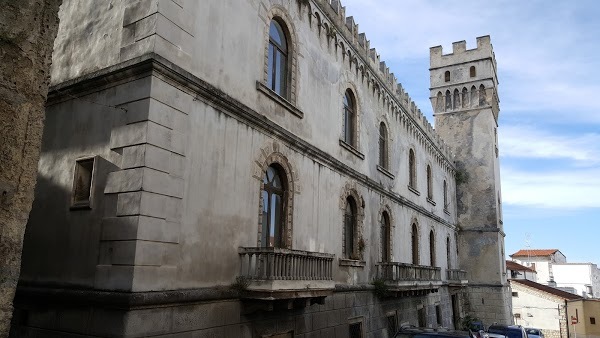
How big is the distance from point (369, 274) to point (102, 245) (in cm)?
1029

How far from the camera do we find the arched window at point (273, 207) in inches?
440

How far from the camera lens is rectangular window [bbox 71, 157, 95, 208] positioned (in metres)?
8.88

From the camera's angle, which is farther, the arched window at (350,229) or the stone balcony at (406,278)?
the stone balcony at (406,278)

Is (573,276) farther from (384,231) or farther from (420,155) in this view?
(384,231)

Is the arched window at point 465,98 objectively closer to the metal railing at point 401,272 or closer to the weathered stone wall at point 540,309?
the metal railing at point 401,272

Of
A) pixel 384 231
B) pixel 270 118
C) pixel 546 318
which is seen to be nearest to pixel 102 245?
pixel 270 118

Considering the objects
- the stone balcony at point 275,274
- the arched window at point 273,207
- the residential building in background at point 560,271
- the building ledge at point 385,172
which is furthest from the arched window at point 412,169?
the residential building in background at point 560,271

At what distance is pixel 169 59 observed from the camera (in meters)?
8.64

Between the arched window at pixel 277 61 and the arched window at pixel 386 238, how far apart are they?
315 inches

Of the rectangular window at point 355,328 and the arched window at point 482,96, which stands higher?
the arched window at point 482,96

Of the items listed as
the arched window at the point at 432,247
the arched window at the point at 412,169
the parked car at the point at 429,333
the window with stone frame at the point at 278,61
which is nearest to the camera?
the parked car at the point at 429,333

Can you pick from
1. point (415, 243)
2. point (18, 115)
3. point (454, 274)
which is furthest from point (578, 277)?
point (18, 115)

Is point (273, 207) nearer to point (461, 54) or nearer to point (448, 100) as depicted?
point (448, 100)

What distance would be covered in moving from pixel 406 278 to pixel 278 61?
32.7 ft
